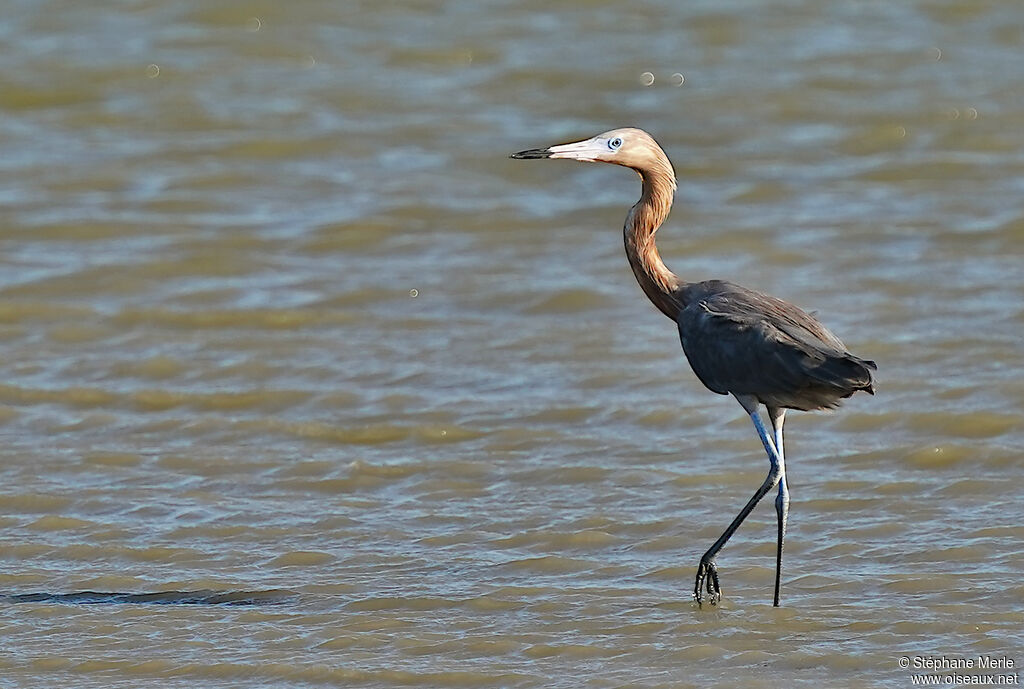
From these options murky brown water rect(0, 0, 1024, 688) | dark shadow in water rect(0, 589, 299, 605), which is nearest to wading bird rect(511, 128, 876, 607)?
murky brown water rect(0, 0, 1024, 688)

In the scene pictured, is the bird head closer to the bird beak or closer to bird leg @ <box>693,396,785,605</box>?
the bird beak

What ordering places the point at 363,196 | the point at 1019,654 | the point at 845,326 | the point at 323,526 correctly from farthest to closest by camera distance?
the point at 363,196, the point at 845,326, the point at 323,526, the point at 1019,654

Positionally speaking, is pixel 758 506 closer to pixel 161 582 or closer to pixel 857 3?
pixel 161 582

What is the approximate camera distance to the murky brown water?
622 cm

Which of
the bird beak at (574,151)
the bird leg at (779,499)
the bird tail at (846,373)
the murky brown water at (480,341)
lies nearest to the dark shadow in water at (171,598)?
the murky brown water at (480,341)

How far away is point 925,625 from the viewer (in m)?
6.02

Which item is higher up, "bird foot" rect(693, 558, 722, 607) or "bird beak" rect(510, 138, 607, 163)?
"bird beak" rect(510, 138, 607, 163)

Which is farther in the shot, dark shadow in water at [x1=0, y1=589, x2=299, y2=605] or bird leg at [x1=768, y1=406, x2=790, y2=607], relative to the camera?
dark shadow in water at [x1=0, y1=589, x2=299, y2=605]

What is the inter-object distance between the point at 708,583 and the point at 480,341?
335cm

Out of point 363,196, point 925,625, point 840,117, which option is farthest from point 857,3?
point 925,625

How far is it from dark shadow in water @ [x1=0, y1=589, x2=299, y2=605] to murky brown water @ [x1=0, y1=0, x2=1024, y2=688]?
0.03m

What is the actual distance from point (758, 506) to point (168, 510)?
249 centimetres

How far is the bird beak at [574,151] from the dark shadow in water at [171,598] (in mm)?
1922

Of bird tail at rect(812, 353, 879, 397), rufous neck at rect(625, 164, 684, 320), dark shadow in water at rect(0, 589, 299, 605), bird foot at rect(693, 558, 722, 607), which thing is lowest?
bird foot at rect(693, 558, 722, 607)
